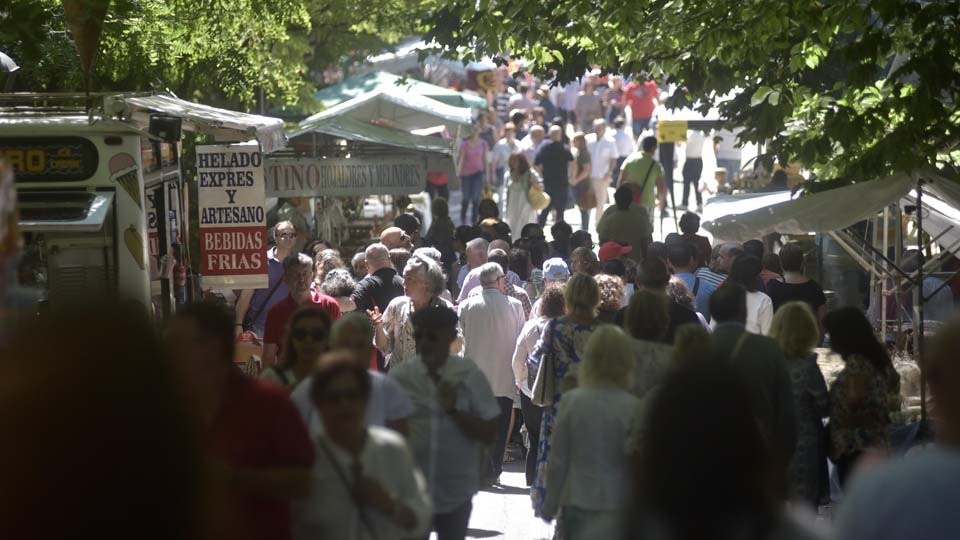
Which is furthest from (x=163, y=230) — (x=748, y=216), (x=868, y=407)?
(x=868, y=407)

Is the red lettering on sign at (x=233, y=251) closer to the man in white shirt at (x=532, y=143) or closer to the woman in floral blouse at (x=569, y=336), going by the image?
the woman in floral blouse at (x=569, y=336)

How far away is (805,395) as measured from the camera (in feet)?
27.5

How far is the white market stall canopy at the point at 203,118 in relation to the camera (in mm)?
10726

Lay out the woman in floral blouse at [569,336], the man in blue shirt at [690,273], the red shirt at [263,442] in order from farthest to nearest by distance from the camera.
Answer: the man in blue shirt at [690,273], the woman in floral blouse at [569,336], the red shirt at [263,442]

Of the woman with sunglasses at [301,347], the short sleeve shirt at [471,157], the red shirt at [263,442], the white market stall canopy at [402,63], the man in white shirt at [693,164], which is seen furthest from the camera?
the white market stall canopy at [402,63]

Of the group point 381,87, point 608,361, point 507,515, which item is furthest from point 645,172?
point 608,361

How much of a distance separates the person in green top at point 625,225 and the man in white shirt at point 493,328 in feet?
19.0

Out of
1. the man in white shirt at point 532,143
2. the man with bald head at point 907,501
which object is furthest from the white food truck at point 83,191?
the man in white shirt at point 532,143

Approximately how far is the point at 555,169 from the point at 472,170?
2.09 metres

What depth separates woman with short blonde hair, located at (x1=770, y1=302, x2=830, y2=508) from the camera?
8352mm

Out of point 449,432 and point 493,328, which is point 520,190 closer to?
point 493,328

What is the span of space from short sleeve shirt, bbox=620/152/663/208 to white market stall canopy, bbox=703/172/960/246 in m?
9.59

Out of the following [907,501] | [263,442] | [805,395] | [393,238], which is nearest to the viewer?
[907,501]

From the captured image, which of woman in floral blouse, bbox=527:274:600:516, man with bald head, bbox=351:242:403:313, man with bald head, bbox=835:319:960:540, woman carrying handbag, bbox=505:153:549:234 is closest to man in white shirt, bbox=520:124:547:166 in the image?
woman carrying handbag, bbox=505:153:549:234
